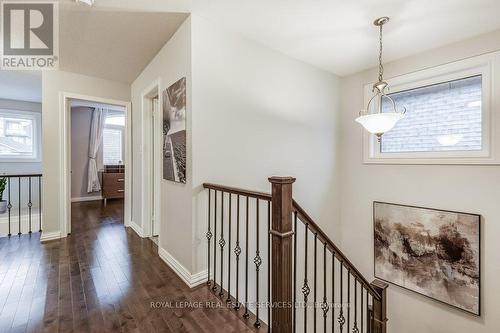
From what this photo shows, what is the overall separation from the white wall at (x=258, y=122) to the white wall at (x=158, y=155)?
0.10 meters

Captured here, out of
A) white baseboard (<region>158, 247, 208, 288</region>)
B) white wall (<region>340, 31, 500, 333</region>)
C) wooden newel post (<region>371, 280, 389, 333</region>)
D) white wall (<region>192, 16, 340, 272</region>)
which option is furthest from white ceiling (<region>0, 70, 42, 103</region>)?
wooden newel post (<region>371, 280, 389, 333</region>)

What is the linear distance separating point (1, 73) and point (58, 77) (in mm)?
1034

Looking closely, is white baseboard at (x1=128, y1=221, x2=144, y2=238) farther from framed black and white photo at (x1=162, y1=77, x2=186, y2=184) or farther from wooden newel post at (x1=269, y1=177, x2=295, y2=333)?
wooden newel post at (x1=269, y1=177, x2=295, y2=333)

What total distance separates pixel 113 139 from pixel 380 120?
6696 millimetres

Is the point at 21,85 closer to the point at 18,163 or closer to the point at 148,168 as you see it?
the point at 18,163

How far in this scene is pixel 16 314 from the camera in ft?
5.42

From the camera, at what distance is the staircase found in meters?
1.38

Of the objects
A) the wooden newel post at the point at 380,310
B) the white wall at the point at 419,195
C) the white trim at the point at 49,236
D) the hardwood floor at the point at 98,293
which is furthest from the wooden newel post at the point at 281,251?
the white trim at the point at 49,236

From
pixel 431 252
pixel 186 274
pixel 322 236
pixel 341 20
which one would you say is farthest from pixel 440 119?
pixel 186 274

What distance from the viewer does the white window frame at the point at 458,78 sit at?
248 cm

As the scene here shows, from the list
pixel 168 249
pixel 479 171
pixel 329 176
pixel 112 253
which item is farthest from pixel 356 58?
pixel 112 253

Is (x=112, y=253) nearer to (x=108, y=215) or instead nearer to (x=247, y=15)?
(x=108, y=215)

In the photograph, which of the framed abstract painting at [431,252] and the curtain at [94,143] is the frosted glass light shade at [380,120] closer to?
the framed abstract painting at [431,252]

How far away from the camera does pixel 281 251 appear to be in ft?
4.48
